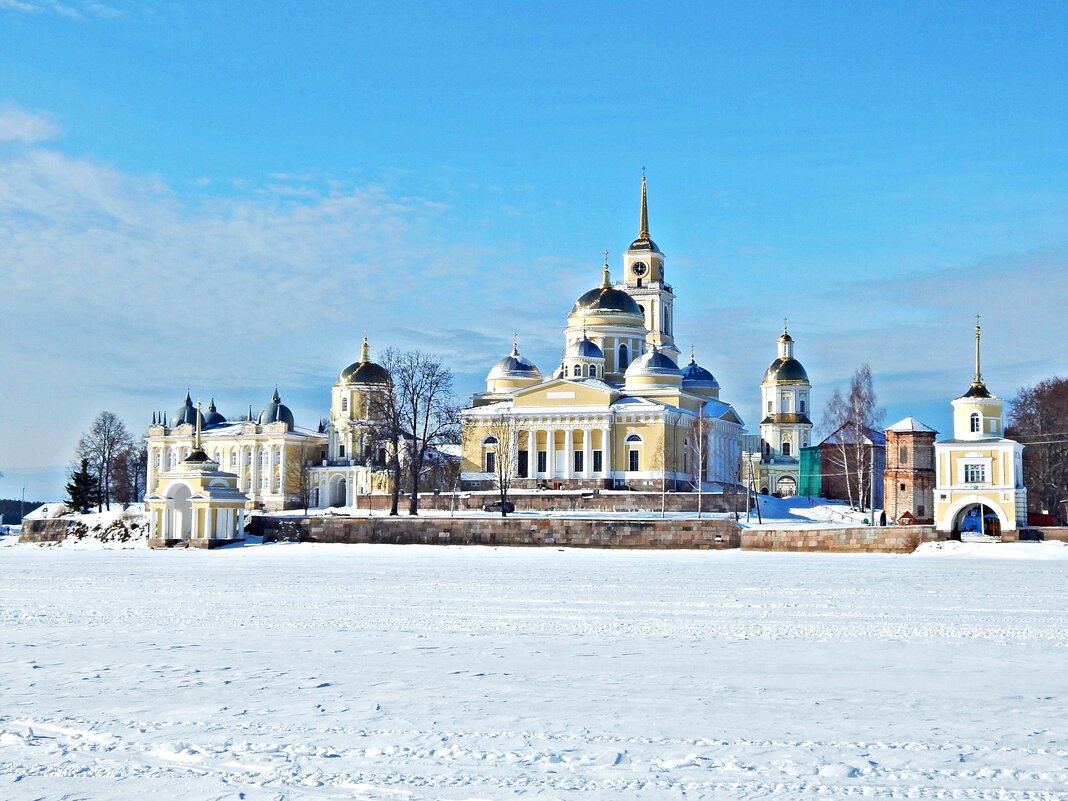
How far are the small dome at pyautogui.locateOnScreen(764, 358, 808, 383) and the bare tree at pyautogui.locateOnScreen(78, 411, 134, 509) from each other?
4286 centimetres

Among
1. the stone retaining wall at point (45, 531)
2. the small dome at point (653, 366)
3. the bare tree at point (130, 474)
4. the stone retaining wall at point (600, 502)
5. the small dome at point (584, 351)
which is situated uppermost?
the small dome at point (584, 351)

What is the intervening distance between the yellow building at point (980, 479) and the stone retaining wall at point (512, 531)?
713 centimetres

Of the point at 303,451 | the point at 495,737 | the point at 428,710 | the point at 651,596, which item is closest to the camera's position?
the point at 495,737

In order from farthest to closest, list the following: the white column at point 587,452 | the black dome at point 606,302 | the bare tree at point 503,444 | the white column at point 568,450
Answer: the black dome at point 606,302 < the white column at point 568,450 < the white column at point 587,452 < the bare tree at point 503,444

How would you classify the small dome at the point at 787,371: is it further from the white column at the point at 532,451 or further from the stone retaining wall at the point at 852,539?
the stone retaining wall at the point at 852,539

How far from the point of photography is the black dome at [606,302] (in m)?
77.2

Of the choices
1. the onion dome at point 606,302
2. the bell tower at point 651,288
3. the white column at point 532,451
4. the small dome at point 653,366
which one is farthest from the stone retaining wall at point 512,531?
the bell tower at point 651,288

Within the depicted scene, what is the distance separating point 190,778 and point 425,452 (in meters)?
51.1

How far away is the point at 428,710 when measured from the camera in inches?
478

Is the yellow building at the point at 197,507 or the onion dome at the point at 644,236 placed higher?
the onion dome at the point at 644,236

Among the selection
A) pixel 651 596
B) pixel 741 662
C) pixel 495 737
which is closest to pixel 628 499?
pixel 651 596

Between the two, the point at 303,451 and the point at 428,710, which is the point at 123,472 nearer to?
Result: the point at 303,451

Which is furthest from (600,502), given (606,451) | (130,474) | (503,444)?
(130,474)

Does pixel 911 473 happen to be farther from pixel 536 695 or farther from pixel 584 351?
pixel 536 695
